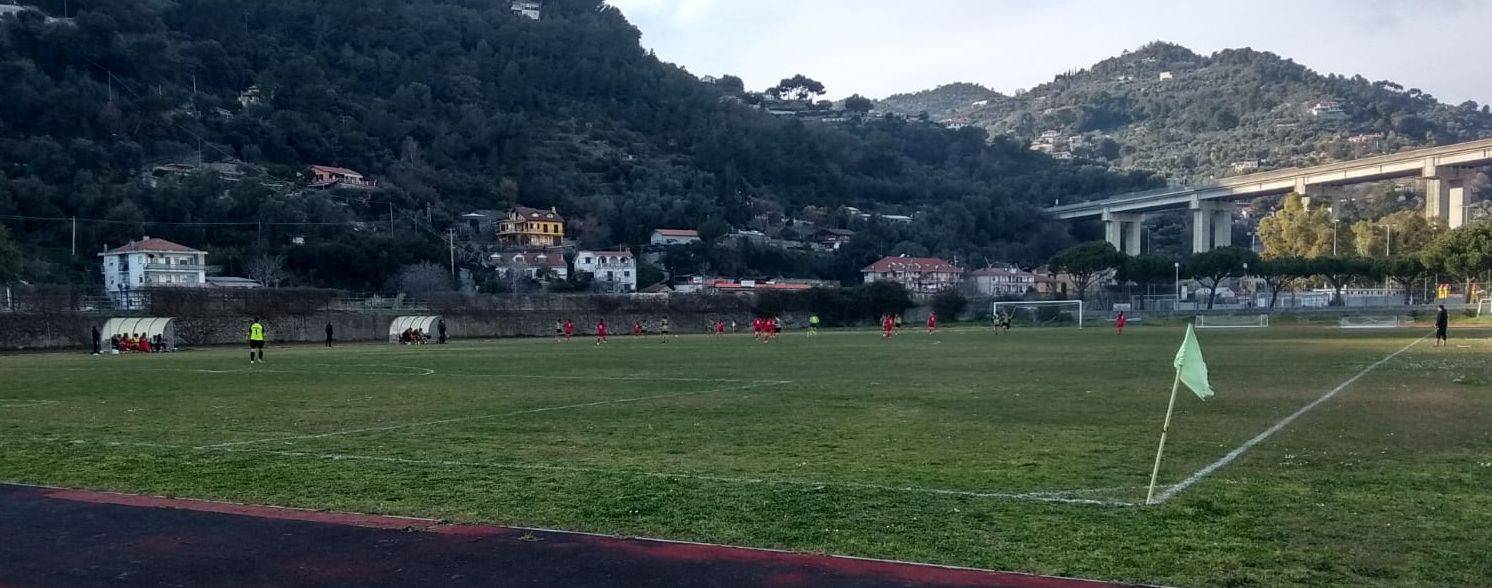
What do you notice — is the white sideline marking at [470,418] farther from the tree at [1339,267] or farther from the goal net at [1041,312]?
the tree at [1339,267]

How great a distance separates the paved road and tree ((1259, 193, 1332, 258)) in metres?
102

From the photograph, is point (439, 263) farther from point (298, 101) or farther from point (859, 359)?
point (859, 359)

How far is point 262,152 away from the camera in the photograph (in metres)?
116

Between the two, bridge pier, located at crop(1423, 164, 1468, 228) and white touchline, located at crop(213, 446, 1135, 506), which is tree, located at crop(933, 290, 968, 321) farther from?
white touchline, located at crop(213, 446, 1135, 506)

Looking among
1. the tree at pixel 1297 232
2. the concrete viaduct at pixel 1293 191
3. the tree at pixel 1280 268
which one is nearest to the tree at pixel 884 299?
the tree at pixel 1280 268

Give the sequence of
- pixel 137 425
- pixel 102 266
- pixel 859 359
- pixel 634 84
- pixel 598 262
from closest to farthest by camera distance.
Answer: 1. pixel 137 425
2. pixel 859 359
3. pixel 102 266
4. pixel 598 262
5. pixel 634 84

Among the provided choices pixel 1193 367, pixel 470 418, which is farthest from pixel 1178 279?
pixel 1193 367

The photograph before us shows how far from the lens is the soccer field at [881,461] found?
23.5ft

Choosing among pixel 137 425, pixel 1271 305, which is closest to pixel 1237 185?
pixel 1271 305

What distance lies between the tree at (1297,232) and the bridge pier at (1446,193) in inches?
641

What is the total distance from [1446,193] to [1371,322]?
61.8 metres

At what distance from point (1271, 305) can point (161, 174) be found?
331 feet

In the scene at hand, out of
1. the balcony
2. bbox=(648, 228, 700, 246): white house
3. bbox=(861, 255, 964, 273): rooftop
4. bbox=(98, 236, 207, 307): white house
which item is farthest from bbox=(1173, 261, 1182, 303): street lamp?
the balcony

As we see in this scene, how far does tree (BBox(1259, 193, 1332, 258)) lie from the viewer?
9694 cm
